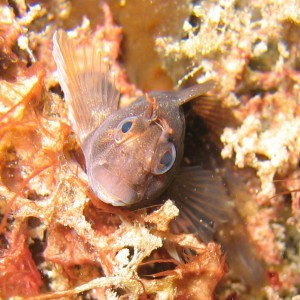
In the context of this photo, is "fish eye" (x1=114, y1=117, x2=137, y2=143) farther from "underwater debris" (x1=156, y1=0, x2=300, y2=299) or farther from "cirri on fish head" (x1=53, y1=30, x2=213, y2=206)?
"underwater debris" (x1=156, y1=0, x2=300, y2=299)

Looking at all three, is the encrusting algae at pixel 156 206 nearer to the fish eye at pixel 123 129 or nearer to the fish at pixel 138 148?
the fish at pixel 138 148

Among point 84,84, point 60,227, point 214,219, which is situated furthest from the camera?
point 214,219

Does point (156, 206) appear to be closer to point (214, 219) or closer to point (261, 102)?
point (214, 219)

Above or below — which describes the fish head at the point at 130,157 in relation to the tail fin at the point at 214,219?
above

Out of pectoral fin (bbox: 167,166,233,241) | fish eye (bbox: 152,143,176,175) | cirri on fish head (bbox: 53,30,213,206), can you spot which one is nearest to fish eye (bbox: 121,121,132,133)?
cirri on fish head (bbox: 53,30,213,206)

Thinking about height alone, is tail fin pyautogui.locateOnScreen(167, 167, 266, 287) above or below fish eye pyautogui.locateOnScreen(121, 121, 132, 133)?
below

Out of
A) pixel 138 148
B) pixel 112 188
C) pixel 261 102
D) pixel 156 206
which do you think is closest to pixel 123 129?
pixel 138 148

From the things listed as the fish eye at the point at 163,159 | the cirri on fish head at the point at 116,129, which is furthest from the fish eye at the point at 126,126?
the fish eye at the point at 163,159
